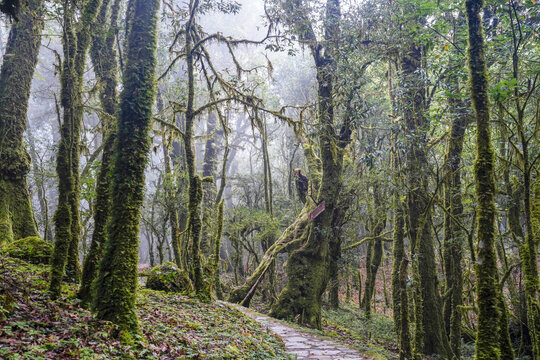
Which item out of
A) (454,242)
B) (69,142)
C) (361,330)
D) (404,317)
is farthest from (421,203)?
(69,142)

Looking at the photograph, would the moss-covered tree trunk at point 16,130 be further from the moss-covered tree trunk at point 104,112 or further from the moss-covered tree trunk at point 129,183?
the moss-covered tree trunk at point 129,183

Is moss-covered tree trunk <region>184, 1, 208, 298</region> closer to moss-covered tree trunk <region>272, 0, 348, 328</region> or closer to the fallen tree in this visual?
moss-covered tree trunk <region>272, 0, 348, 328</region>

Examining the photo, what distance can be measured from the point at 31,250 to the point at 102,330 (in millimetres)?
5133

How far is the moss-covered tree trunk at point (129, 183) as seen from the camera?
424 centimetres

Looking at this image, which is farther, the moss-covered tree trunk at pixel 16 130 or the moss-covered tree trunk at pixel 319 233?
the moss-covered tree trunk at pixel 319 233

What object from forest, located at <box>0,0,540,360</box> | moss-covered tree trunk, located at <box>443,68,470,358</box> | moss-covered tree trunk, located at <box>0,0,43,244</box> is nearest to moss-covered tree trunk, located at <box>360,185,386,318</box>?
forest, located at <box>0,0,540,360</box>

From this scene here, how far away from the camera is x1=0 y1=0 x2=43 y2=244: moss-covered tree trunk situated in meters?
8.59

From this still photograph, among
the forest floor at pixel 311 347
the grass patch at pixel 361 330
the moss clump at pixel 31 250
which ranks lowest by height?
the grass patch at pixel 361 330

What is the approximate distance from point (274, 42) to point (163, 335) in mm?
7971

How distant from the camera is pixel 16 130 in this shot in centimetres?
902

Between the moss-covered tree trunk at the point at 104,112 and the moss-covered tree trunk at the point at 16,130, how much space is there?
5.95 feet

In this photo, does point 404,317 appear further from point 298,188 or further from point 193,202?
point 298,188

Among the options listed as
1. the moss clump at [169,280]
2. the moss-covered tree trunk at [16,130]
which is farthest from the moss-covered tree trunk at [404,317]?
the moss-covered tree trunk at [16,130]

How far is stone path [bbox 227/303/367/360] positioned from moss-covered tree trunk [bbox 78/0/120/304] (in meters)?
4.00
